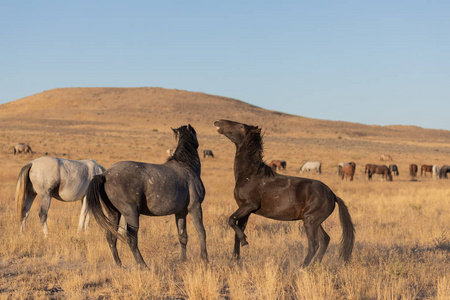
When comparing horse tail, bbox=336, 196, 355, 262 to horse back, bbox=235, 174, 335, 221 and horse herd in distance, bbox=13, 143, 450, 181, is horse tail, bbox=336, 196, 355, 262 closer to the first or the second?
horse back, bbox=235, 174, 335, 221

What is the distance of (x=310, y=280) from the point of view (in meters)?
5.98

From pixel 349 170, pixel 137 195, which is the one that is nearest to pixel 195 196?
pixel 137 195

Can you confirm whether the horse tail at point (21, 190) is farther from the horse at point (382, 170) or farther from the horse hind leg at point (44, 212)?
the horse at point (382, 170)

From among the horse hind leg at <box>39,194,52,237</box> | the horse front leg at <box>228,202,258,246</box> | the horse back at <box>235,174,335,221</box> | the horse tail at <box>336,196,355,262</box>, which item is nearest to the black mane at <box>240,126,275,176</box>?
the horse back at <box>235,174,335,221</box>

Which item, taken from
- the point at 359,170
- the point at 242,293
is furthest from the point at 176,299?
the point at 359,170

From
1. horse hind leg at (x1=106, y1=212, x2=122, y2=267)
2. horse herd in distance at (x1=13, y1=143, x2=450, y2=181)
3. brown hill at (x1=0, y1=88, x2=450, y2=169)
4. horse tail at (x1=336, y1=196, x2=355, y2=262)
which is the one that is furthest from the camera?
brown hill at (x1=0, y1=88, x2=450, y2=169)

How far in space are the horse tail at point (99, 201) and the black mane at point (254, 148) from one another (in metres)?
2.38

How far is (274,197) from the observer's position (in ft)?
23.2

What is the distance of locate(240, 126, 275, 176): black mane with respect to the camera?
7.43 m

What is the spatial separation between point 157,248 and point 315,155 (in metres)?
47.7

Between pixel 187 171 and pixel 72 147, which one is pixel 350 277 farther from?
pixel 72 147

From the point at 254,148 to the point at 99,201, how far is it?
2.67 m

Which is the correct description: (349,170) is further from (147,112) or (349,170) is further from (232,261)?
(147,112)

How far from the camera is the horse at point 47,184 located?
31.8 ft
